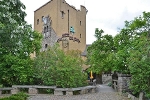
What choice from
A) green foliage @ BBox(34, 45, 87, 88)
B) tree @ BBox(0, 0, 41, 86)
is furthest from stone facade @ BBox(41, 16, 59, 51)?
green foliage @ BBox(34, 45, 87, 88)

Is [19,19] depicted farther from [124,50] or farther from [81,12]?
[81,12]

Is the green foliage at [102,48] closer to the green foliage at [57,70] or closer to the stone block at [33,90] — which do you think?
the green foliage at [57,70]

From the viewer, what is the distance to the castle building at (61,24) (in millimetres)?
30016

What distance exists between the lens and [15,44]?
8641 millimetres

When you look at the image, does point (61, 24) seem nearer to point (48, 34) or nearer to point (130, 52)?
point (48, 34)

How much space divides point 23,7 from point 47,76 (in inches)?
277

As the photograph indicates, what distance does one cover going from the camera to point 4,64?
14453 millimetres

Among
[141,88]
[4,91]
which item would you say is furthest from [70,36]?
[141,88]

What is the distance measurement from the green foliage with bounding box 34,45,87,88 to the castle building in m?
13.6

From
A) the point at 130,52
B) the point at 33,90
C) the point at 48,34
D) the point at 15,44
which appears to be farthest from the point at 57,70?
the point at 48,34

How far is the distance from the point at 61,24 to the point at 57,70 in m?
16.5

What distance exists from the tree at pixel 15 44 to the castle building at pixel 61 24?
1344 centimetres

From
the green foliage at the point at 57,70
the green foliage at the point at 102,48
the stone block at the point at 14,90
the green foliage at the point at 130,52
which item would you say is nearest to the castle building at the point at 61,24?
the green foliage at the point at 130,52

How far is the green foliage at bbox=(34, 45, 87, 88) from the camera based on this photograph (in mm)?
14617
